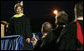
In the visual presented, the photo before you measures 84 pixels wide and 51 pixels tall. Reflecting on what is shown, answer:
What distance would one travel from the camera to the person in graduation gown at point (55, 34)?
2586mm

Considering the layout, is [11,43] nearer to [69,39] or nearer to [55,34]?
[55,34]

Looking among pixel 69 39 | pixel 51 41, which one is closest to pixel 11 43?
pixel 51 41

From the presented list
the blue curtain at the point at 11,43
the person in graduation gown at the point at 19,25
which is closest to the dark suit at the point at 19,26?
the person in graduation gown at the point at 19,25

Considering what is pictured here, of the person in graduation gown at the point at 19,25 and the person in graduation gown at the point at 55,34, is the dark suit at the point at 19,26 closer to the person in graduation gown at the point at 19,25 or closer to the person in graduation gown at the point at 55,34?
the person in graduation gown at the point at 19,25

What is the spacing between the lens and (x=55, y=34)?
8.66 feet

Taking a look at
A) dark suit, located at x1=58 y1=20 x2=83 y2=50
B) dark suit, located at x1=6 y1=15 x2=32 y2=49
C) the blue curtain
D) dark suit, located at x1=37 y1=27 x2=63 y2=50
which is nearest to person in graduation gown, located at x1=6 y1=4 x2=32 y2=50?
dark suit, located at x1=6 y1=15 x2=32 y2=49

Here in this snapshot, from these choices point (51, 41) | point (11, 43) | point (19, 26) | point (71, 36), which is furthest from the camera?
point (19, 26)

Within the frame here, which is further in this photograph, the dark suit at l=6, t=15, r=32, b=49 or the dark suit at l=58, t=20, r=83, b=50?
the dark suit at l=6, t=15, r=32, b=49

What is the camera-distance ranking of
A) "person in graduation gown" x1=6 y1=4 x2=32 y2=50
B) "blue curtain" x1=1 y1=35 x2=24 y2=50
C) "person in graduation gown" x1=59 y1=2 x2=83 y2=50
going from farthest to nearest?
"person in graduation gown" x1=6 y1=4 x2=32 y2=50 → "blue curtain" x1=1 y1=35 x2=24 y2=50 → "person in graduation gown" x1=59 y1=2 x2=83 y2=50

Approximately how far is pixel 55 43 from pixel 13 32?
5.98 ft

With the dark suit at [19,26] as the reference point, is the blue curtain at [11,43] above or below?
below

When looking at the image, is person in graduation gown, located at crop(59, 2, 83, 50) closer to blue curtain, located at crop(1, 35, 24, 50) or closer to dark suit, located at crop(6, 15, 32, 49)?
blue curtain, located at crop(1, 35, 24, 50)

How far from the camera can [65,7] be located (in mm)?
12000

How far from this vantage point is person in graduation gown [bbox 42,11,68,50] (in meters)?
2.59
